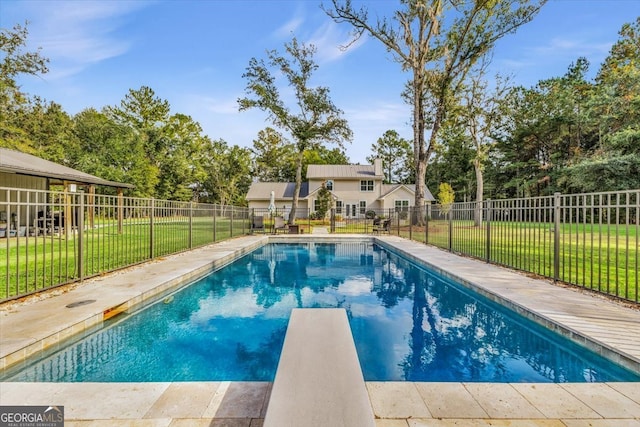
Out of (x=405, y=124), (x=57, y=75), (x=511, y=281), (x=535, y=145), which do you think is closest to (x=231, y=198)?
(x=57, y=75)

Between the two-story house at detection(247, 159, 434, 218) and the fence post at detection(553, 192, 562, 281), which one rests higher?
the two-story house at detection(247, 159, 434, 218)

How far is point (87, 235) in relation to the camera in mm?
6039

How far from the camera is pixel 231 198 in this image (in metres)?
42.6

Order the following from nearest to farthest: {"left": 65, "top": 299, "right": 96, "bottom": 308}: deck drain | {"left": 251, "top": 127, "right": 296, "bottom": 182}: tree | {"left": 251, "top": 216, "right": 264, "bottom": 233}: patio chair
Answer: {"left": 65, "top": 299, "right": 96, "bottom": 308}: deck drain < {"left": 251, "top": 216, "right": 264, "bottom": 233}: patio chair < {"left": 251, "top": 127, "right": 296, "bottom": 182}: tree

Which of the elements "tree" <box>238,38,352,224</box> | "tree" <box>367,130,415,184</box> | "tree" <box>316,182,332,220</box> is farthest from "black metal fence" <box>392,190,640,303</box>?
"tree" <box>367,130,415,184</box>

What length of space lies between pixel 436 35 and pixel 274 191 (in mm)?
20820

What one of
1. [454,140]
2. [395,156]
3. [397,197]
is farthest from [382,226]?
[395,156]

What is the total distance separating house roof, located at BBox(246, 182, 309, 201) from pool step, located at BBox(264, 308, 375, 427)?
29453 millimetres

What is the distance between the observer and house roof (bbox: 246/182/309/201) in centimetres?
3216

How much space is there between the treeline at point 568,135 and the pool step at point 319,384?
74.6ft

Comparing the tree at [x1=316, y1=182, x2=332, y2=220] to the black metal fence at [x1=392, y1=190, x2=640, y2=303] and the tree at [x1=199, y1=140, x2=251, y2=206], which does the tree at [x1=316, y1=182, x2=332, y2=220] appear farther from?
the tree at [x1=199, y1=140, x2=251, y2=206]

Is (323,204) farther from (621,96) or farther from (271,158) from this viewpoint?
(621,96)

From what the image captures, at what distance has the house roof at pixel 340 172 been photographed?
3057cm

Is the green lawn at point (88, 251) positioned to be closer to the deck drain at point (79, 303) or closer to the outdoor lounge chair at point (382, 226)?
the deck drain at point (79, 303)
